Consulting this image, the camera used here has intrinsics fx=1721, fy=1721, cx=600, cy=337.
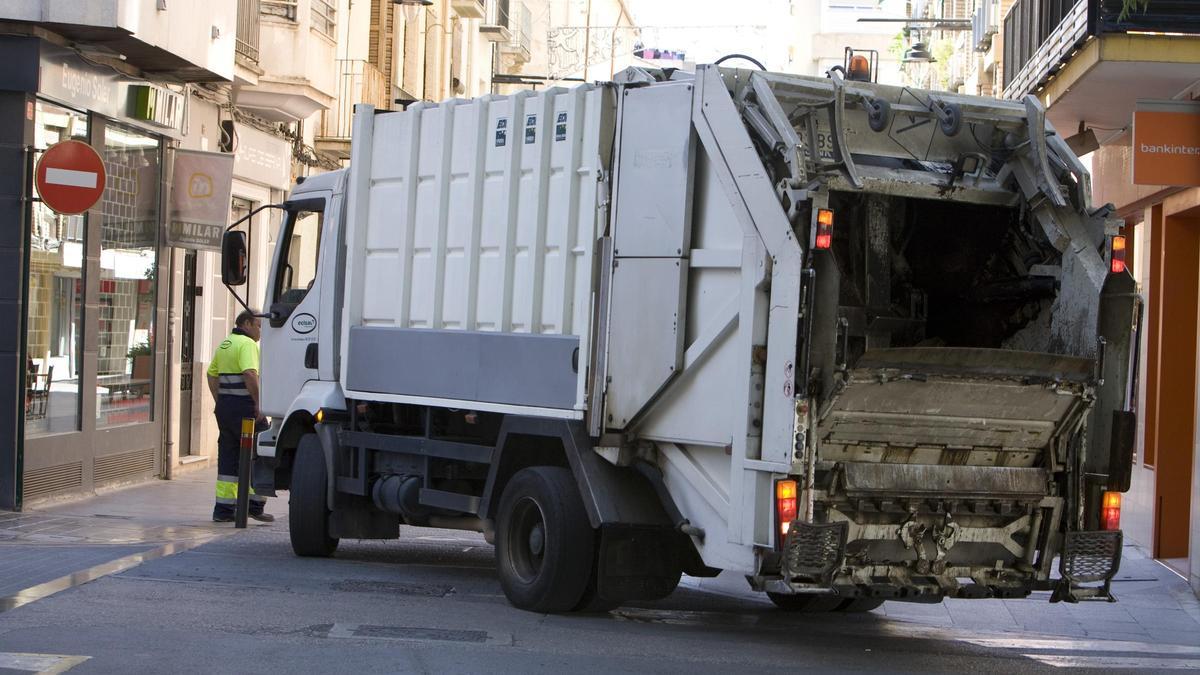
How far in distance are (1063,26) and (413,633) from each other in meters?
7.51

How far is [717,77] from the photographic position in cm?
784

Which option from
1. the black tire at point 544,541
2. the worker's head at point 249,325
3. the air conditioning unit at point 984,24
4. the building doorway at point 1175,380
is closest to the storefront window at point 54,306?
the worker's head at point 249,325

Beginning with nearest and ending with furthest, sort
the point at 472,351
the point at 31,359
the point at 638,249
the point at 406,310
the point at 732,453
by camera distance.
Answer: the point at 732,453, the point at 638,249, the point at 472,351, the point at 406,310, the point at 31,359

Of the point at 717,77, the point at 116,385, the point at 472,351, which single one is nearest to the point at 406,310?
the point at 472,351

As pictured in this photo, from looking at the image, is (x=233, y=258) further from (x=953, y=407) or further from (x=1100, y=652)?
(x=1100, y=652)

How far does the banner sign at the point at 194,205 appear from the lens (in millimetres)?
16641

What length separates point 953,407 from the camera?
7781 millimetres

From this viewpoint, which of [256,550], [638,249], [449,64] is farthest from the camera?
[449,64]

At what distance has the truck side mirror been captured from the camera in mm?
11398

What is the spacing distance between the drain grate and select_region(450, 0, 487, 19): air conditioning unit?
75.5 ft

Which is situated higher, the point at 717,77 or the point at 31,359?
the point at 717,77

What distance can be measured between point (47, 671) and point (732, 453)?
3.00 meters

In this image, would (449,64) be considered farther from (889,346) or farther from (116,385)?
(889,346)

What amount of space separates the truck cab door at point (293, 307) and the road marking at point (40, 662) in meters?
4.24
